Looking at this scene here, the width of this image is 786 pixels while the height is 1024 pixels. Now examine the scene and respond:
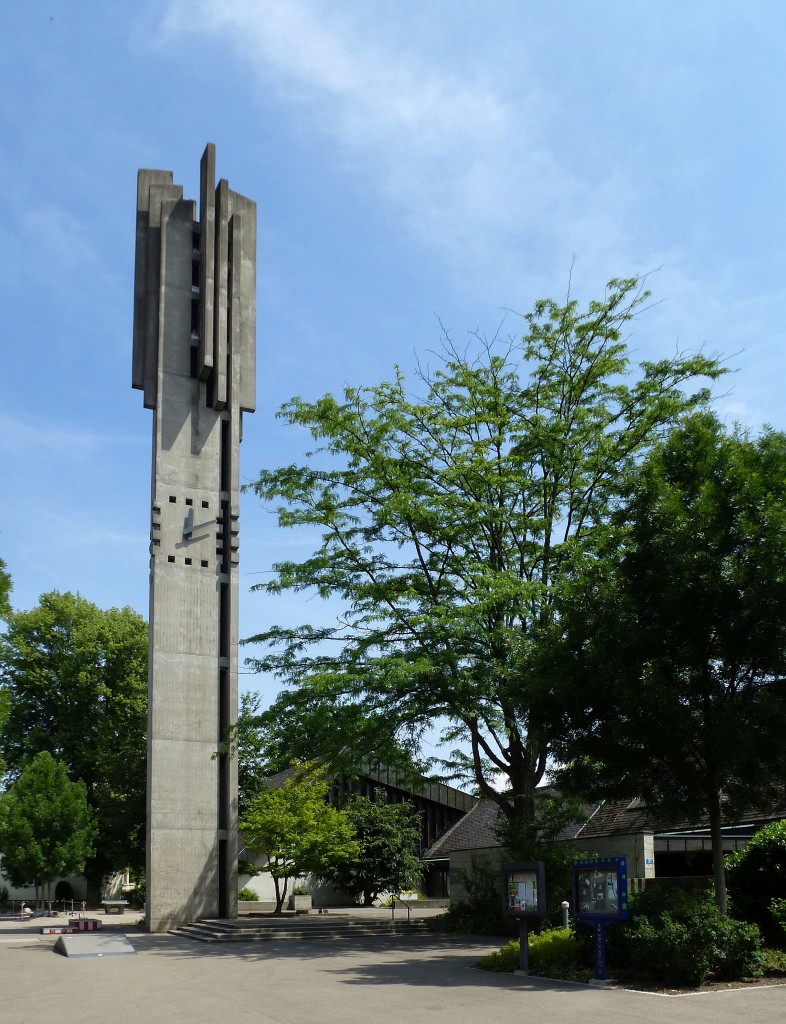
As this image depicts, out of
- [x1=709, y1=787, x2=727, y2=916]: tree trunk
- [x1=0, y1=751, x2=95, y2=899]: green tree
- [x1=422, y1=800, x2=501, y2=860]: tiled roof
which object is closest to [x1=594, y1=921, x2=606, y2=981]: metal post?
[x1=709, y1=787, x2=727, y2=916]: tree trunk

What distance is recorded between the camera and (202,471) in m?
34.3

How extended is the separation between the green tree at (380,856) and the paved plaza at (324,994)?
2358cm

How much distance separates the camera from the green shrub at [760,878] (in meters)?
18.9

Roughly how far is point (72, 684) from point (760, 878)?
4019 centimetres

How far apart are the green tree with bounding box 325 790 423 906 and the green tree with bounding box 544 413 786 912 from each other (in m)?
28.1

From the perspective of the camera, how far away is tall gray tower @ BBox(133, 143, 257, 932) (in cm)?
3117

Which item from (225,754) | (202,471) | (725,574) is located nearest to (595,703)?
(725,574)

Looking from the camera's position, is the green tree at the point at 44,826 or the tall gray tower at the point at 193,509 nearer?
the tall gray tower at the point at 193,509

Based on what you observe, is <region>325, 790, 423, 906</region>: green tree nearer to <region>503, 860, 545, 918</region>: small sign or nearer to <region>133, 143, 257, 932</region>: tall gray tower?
<region>133, 143, 257, 932</region>: tall gray tower

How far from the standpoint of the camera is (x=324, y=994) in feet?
47.1

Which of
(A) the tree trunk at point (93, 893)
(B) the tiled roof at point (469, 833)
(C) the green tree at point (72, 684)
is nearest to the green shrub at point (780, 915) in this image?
(B) the tiled roof at point (469, 833)

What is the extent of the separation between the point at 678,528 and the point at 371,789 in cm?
3861

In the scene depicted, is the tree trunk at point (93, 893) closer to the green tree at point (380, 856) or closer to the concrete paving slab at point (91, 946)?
the green tree at point (380, 856)

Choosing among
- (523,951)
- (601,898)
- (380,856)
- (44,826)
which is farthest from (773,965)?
(44,826)
